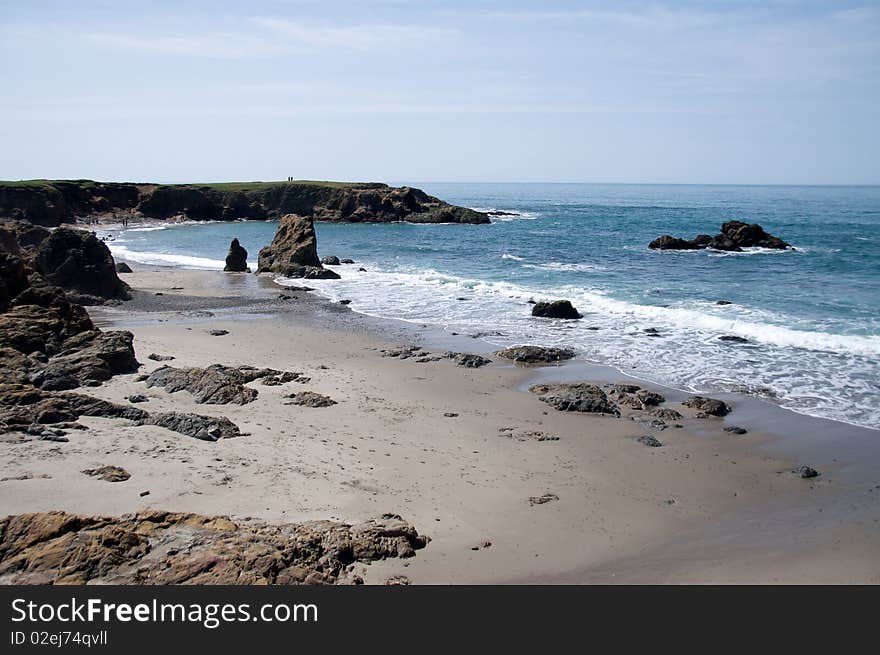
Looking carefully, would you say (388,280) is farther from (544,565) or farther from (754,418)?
(544,565)

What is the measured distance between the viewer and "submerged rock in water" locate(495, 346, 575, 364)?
61.2 ft

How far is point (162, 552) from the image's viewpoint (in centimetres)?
646

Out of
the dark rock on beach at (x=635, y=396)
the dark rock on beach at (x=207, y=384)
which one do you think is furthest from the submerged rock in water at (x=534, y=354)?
the dark rock on beach at (x=207, y=384)

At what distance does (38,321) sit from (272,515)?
10.5 meters

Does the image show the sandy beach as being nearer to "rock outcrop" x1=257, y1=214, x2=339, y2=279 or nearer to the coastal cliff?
"rock outcrop" x1=257, y1=214, x2=339, y2=279

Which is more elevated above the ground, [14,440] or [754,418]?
[14,440]

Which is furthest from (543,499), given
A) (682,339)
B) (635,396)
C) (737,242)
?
(737,242)

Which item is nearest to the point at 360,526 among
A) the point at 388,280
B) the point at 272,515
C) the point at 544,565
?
the point at 272,515

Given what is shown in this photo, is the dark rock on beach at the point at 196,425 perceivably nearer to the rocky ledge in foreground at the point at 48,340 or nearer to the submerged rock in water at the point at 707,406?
the rocky ledge in foreground at the point at 48,340

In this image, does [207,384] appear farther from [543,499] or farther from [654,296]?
[654,296]

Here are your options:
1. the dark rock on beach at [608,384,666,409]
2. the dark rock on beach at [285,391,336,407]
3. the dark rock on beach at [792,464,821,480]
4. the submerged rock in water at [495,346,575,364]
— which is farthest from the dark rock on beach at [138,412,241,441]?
the dark rock on beach at [792,464,821,480]

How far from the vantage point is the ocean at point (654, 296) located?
1744 cm
